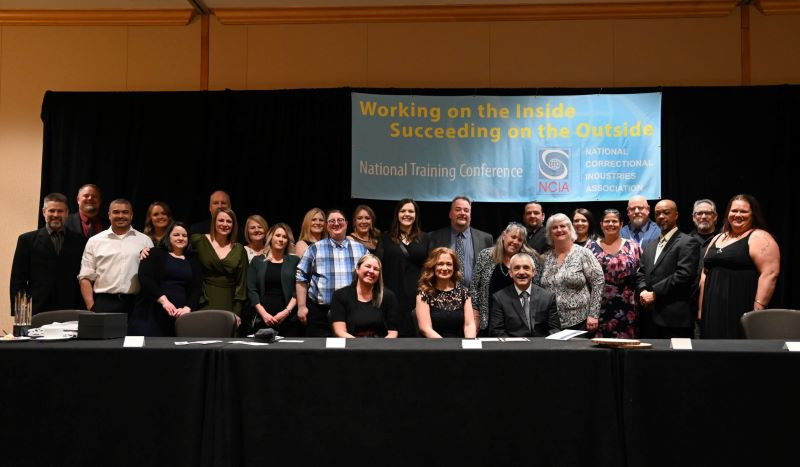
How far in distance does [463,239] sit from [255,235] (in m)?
1.46

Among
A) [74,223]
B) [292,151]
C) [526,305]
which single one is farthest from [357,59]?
[526,305]

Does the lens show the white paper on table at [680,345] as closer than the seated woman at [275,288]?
Yes

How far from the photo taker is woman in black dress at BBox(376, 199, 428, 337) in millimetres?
4766

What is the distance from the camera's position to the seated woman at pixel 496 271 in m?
4.49

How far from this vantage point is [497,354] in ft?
8.28

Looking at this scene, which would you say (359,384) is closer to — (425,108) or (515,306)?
(515,306)

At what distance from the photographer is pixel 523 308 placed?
13.2 ft

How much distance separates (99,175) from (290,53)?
6.33ft

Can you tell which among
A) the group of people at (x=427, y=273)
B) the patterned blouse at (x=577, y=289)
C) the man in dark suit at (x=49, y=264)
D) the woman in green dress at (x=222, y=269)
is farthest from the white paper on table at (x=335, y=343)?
the man in dark suit at (x=49, y=264)

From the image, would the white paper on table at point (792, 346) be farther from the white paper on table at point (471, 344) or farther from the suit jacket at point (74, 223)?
the suit jacket at point (74, 223)

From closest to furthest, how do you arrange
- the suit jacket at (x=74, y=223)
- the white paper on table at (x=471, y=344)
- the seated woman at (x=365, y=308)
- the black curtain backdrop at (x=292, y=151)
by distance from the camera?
the white paper on table at (x=471, y=344), the seated woman at (x=365, y=308), the suit jacket at (x=74, y=223), the black curtain backdrop at (x=292, y=151)

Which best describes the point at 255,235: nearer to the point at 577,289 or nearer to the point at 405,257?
the point at 405,257

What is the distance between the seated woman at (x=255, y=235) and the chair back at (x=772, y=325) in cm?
306

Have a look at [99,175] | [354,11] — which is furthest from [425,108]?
[99,175]
